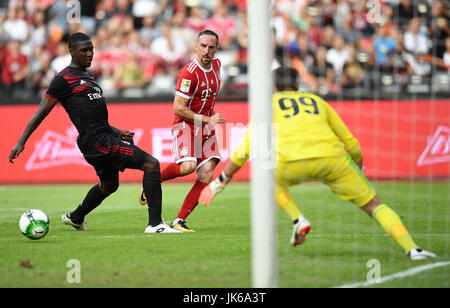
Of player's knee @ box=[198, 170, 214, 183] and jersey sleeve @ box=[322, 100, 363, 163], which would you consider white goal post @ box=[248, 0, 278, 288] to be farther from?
player's knee @ box=[198, 170, 214, 183]

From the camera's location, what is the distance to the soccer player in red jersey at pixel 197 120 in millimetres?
8648

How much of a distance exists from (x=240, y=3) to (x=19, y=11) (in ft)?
17.6

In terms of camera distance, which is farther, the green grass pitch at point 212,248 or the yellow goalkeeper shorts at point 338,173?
the yellow goalkeeper shorts at point 338,173

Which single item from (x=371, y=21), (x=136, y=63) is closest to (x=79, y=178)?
(x=136, y=63)

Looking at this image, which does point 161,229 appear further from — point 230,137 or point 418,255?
point 230,137

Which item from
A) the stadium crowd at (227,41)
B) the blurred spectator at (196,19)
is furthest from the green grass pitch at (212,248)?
the blurred spectator at (196,19)

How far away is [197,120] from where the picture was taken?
8672 mm

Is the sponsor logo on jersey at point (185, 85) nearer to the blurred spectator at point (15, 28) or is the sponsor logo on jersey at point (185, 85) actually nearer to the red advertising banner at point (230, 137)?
the red advertising banner at point (230, 137)

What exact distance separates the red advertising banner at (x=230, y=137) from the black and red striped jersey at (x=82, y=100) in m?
6.39

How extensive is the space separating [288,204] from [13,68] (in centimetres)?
1133

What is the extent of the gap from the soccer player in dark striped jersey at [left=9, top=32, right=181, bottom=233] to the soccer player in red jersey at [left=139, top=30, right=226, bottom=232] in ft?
1.88

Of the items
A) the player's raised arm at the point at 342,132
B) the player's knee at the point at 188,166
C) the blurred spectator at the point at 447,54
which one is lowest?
the player's knee at the point at 188,166

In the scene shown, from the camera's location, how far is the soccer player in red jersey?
865 cm

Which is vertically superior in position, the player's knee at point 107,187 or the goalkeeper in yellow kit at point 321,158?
the goalkeeper in yellow kit at point 321,158
